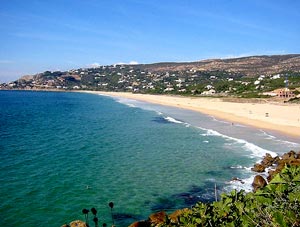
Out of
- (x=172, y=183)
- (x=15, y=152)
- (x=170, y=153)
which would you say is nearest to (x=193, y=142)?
(x=170, y=153)

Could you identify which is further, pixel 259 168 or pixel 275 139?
pixel 275 139

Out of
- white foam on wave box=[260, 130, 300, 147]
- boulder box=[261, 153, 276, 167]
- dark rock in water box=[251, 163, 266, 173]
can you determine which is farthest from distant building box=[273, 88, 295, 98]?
dark rock in water box=[251, 163, 266, 173]

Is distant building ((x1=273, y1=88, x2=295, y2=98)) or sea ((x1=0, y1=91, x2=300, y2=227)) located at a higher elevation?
distant building ((x1=273, y1=88, x2=295, y2=98))

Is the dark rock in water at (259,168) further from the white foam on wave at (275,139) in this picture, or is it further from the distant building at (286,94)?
the distant building at (286,94)

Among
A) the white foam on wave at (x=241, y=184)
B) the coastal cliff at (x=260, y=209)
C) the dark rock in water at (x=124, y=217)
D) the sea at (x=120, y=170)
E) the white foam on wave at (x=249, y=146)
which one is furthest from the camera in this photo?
the white foam on wave at (x=249, y=146)

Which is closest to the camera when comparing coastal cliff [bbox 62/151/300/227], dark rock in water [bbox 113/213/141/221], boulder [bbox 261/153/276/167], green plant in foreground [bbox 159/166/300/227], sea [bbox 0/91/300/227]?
coastal cliff [bbox 62/151/300/227]

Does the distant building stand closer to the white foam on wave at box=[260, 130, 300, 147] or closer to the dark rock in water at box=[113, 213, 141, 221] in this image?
the white foam on wave at box=[260, 130, 300, 147]

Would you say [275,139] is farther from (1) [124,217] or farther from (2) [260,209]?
(2) [260,209]

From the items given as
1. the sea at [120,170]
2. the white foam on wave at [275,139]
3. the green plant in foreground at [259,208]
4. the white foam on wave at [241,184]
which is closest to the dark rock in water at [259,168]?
the sea at [120,170]

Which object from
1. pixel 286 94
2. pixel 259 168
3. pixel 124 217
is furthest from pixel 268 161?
pixel 286 94
